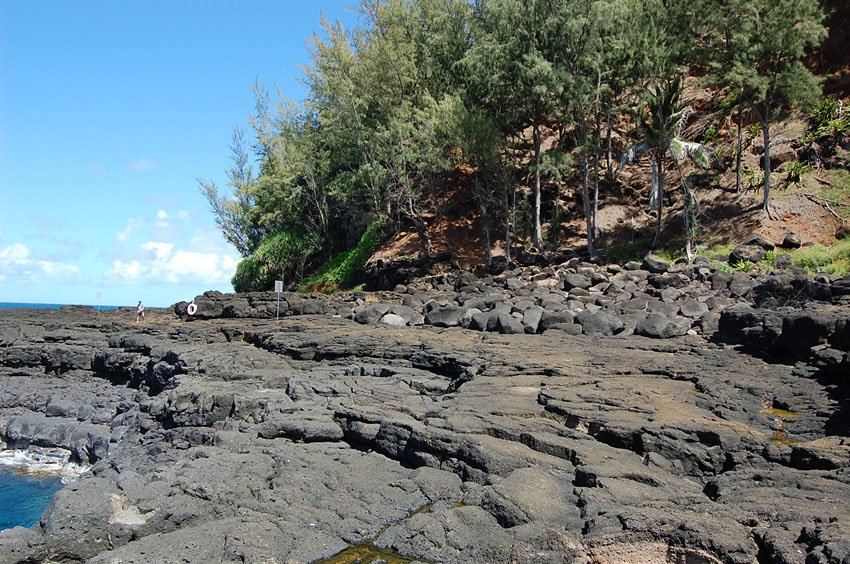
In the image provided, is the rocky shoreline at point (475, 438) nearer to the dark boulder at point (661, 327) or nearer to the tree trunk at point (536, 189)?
the dark boulder at point (661, 327)

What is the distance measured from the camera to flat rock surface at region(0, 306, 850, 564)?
5.32 meters

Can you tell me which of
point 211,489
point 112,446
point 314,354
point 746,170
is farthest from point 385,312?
point 746,170

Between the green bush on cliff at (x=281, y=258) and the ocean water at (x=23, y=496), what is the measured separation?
90.4 ft

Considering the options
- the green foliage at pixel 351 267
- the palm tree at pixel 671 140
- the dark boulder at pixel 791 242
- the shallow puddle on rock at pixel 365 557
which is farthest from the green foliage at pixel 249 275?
the shallow puddle on rock at pixel 365 557

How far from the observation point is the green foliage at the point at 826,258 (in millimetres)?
21156

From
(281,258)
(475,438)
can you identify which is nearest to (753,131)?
(281,258)

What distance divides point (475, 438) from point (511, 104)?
24302 mm

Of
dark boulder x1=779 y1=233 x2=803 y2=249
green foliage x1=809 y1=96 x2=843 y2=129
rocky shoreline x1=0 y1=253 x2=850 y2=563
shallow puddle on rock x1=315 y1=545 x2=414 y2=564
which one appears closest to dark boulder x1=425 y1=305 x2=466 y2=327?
rocky shoreline x1=0 y1=253 x2=850 y2=563

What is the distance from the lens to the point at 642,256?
2661 centimetres

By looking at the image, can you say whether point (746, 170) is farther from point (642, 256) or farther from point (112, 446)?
point (112, 446)

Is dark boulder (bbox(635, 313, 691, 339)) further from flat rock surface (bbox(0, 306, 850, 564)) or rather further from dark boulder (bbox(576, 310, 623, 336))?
flat rock surface (bbox(0, 306, 850, 564))

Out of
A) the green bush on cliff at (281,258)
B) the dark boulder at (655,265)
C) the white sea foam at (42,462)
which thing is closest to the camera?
the white sea foam at (42,462)

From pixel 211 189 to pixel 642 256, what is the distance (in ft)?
108

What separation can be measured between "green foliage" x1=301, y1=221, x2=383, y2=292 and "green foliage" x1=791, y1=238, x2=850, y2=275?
20.3m
